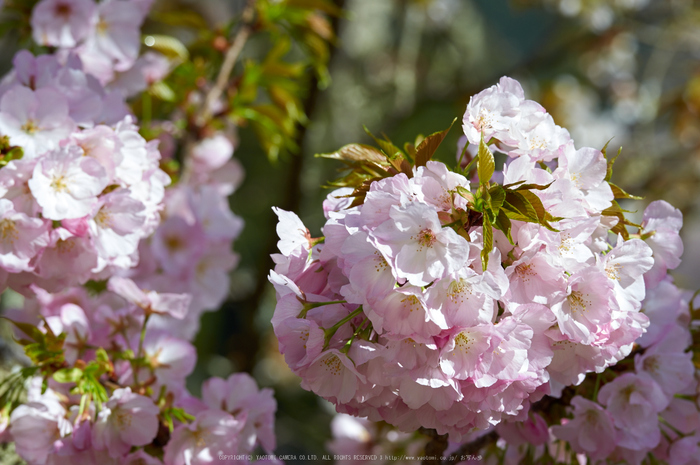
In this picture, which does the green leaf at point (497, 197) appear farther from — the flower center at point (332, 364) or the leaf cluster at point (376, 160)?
the flower center at point (332, 364)

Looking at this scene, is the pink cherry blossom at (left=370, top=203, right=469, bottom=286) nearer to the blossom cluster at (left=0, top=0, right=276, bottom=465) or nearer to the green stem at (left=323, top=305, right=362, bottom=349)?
the green stem at (left=323, top=305, right=362, bottom=349)

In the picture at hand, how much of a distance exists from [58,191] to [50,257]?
88 millimetres

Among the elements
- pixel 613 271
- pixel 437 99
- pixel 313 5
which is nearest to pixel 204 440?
pixel 613 271

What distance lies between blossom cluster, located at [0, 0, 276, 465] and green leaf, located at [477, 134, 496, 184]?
1.17 feet

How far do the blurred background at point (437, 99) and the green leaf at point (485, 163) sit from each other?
1193mm

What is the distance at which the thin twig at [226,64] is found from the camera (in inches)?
39.8

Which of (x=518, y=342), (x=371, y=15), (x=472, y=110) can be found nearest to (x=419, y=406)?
(x=518, y=342)

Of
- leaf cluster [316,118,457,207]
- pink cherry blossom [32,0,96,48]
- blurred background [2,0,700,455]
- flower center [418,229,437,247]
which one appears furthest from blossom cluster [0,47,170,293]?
blurred background [2,0,700,455]

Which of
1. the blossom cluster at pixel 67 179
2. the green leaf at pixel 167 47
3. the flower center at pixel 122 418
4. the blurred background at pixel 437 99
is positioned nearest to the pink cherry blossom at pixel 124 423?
the flower center at pixel 122 418

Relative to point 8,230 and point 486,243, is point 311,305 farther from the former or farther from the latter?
point 8,230

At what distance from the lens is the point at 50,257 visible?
61 cm

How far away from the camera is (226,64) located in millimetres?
1034

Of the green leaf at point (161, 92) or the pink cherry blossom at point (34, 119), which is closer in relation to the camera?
the pink cherry blossom at point (34, 119)

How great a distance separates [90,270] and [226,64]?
52 centimetres
